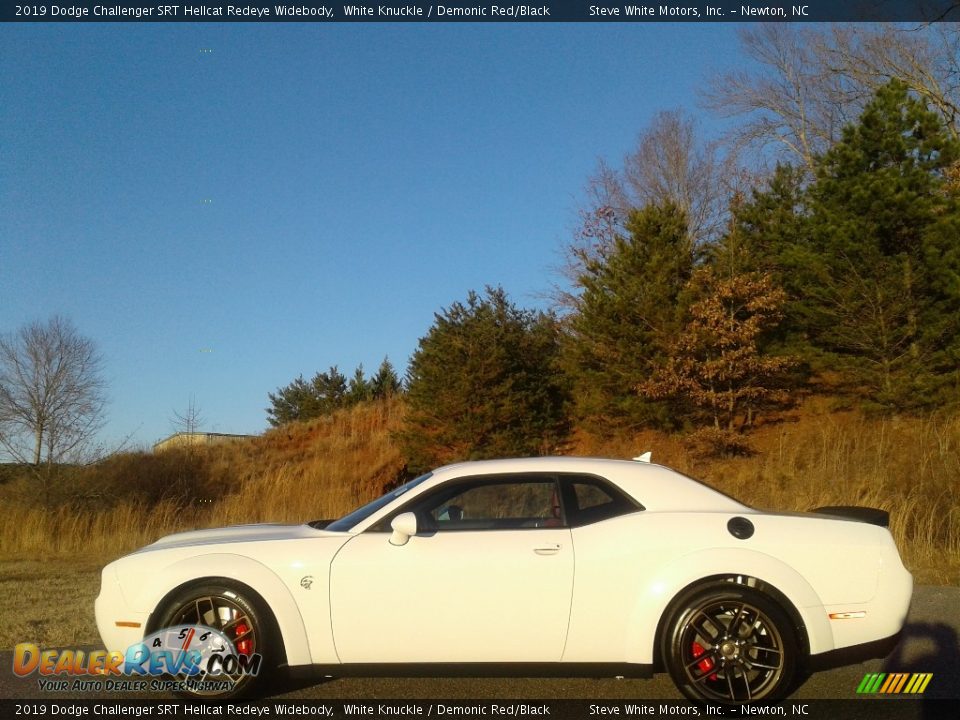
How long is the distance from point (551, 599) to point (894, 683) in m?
2.25

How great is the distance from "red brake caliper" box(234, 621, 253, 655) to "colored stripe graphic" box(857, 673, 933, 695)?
3.55 m

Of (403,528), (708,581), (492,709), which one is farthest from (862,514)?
(403,528)

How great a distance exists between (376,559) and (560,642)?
1133 mm

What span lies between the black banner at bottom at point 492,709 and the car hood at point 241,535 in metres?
0.92

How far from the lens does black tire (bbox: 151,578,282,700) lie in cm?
487

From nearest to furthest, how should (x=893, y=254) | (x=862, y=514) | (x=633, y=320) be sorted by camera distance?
(x=862, y=514) → (x=893, y=254) → (x=633, y=320)

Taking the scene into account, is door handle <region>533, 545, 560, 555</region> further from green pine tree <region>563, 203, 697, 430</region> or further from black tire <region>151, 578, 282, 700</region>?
→ green pine tree <region>563, 203, 697, 430</region>

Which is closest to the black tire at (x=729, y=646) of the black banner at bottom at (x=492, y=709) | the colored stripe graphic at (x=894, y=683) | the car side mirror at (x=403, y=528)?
the black banner at bottom at (x=492, y=709)

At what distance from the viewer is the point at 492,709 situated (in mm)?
4832

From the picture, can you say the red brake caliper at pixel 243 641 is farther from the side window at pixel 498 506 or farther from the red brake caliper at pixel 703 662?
the red brake caliper at pixel 703 662

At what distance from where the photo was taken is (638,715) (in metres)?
4.73

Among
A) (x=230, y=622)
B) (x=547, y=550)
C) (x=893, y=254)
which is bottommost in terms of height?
(x=230, y=622)

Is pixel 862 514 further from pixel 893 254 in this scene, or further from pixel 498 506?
pixel 893 254

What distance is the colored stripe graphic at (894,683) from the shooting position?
5117 mm
